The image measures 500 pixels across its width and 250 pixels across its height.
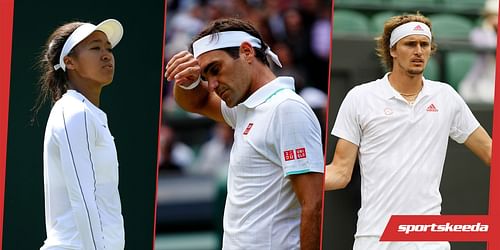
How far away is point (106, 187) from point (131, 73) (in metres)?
0.50

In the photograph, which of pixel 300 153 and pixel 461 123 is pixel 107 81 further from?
pixel 461 123

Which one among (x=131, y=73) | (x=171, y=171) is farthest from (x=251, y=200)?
(x=131, y=73)

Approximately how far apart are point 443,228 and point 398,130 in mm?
475

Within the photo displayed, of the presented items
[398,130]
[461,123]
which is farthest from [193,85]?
[461,123]

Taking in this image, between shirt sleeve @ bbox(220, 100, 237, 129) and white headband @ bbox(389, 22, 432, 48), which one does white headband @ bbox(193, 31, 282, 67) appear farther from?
white headband @ bbox(389, 22, 432, 48)

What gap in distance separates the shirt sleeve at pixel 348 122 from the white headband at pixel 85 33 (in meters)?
0.95

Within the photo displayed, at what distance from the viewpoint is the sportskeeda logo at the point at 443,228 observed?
3.60m

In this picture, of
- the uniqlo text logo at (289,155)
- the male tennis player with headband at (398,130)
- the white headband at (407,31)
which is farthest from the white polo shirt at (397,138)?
the uniqlo text logo at (289,155)

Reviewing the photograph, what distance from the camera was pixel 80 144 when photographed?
308cm

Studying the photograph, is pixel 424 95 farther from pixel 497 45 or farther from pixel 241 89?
pixel 241 89

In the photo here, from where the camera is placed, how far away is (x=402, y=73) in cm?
355

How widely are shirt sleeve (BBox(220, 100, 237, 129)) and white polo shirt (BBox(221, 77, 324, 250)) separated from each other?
192mm

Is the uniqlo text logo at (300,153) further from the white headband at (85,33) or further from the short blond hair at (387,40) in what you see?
the white headband at (85,33)

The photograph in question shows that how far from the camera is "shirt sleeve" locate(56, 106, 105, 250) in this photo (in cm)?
308
